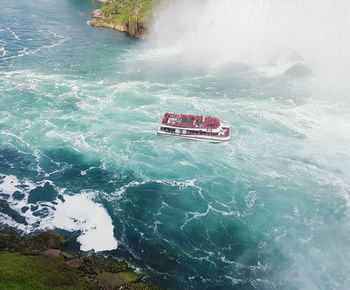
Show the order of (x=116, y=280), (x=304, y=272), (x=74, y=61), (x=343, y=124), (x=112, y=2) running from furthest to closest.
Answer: (x=112, y=2), (x=74, y=61), (x=343, y=124), (x=304, y=272), (x=116, y=280)

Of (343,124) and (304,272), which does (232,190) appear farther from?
(343,124)

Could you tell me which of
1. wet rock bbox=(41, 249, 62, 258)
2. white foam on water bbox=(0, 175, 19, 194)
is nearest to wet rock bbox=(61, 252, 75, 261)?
wet rock bbox=(41, 249, 62, 258)

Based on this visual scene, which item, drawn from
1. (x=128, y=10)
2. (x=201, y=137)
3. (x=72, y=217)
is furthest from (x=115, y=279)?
(x=128, y=10)

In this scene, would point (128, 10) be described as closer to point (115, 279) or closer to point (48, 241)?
point (48, 241)

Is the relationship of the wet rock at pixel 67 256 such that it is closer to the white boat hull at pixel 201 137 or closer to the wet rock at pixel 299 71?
the white boat hull at pixel 201 137

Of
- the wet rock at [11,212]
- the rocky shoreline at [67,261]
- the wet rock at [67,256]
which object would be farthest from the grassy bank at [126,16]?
the wet rock at [67,256]

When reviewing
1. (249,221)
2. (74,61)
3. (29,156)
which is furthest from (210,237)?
(74,61)

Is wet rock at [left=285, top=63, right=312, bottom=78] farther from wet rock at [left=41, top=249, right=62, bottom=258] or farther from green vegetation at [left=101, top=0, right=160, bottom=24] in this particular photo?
wet rock at [left=41, top=249, right=62, bottom=258]
